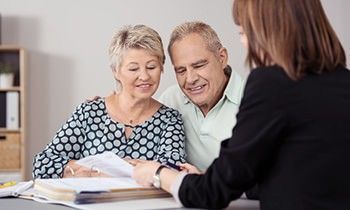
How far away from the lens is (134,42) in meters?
1.85

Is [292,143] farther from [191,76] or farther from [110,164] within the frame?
[191,76]

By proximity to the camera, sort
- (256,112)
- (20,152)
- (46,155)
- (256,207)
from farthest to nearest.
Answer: (20,152)
(46,155)
(256,207)
(256,112)

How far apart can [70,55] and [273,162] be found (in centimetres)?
334

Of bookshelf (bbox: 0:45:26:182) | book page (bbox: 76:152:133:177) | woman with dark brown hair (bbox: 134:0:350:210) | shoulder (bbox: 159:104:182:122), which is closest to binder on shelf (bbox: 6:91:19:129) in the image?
bookshelf (bbox: 0:45:26:182)

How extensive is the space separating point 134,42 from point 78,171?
1.59 ft

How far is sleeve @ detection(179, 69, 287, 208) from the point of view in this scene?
1.11 metres

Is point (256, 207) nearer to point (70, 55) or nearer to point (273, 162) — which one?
point (273, 162)

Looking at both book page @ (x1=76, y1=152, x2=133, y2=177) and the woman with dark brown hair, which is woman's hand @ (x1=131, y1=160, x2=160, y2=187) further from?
the woman with dark brown hair

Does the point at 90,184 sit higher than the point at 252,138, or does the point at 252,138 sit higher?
the point at 252,138

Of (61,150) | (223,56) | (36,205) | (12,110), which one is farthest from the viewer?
(12,110)

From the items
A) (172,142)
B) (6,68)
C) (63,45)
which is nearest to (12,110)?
(6,68)

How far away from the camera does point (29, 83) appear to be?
4273mm

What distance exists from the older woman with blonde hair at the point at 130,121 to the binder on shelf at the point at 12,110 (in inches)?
90.5

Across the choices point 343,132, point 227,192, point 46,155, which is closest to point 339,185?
point 343,132
